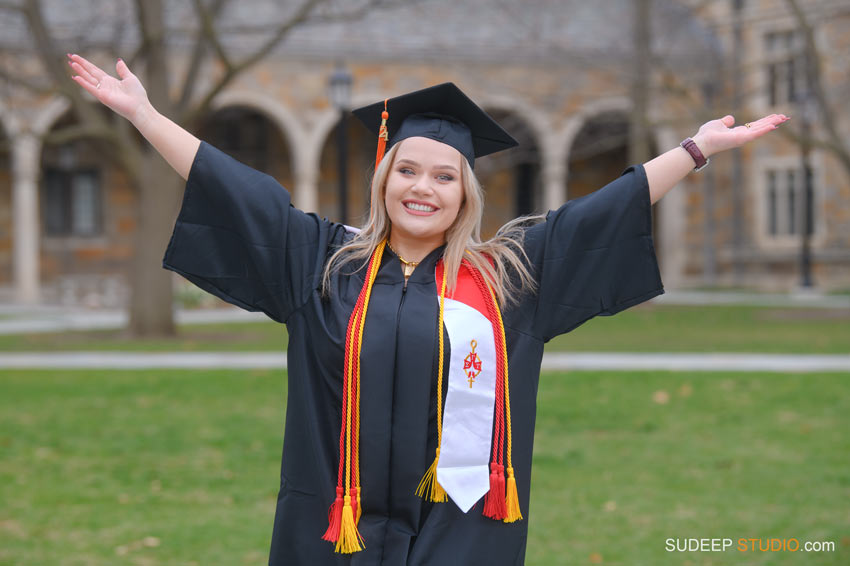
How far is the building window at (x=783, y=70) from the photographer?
20188 millimetres

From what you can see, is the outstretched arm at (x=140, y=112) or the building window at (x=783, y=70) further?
the building window at (x=783, y=70)

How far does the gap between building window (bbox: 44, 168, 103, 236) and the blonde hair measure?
75.5ft

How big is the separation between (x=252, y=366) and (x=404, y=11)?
49.7 feet

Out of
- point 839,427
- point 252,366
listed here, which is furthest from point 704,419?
point 252,366

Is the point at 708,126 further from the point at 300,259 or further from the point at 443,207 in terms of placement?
the point at 300,259

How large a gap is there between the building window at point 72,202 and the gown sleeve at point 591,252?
23246 millimetres

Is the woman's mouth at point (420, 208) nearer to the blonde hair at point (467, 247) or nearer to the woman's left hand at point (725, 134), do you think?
the blonde hair at point (467, 247)

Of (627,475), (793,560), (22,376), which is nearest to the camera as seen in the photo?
(793,560)

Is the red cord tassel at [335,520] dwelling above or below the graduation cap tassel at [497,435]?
below

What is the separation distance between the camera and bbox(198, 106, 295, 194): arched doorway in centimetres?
2528

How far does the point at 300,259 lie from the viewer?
2.90m

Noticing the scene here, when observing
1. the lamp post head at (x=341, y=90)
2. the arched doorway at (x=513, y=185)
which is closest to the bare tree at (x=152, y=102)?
the lamp post head at (x=341, y=90)

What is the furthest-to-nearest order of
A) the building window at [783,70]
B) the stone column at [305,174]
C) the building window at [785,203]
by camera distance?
the building window at [785,203], the stone column at [305,174], the building window at [783,70]

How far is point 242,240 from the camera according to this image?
9.44 ft
